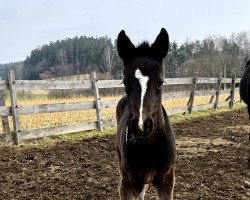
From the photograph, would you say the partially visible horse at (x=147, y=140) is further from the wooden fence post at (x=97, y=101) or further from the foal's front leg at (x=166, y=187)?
the wooden fence post at (x=97, y=101)

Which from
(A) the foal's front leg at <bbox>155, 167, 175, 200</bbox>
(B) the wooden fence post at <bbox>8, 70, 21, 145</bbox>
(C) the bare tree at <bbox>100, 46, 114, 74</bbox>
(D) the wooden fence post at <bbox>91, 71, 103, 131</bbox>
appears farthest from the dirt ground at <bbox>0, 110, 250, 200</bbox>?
(C) the bare tree at <bbox>100, 46, 114, 74</bbox>

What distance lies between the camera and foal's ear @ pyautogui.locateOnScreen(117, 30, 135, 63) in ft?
10.2

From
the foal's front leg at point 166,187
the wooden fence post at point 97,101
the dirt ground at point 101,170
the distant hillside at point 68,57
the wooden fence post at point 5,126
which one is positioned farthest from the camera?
the distant hillside at point 68,57

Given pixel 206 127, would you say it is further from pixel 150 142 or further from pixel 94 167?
pixel 150 142

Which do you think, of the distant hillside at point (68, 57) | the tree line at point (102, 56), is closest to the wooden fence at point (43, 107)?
the tree line at point (102, 56)

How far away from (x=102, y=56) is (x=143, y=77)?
65.1 m

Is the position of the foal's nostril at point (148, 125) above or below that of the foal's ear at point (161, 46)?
below

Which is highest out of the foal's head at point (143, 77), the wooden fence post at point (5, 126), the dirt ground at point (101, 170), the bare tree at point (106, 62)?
the bare tree at point (106, 62)

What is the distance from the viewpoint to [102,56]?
67.1 metres

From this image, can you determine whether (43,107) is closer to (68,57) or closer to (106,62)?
(106,62)

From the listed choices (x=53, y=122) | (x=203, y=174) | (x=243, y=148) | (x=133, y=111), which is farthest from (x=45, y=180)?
(x=53, y=122)

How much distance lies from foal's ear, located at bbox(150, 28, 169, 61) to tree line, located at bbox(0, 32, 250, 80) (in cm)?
5311

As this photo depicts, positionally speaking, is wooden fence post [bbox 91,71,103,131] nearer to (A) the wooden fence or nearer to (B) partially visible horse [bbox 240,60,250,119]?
(A) the wooden fence

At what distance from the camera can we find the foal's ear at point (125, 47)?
10.2 ft
